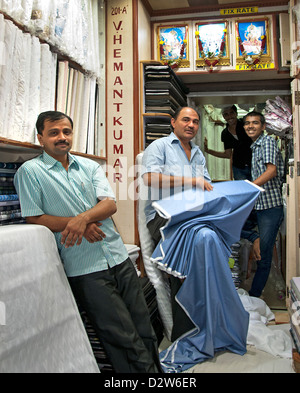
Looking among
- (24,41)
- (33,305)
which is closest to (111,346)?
(33,305)

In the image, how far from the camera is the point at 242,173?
3480mm

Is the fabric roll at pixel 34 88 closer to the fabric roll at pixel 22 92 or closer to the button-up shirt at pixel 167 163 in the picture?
the fabric roll at pixel 22 92

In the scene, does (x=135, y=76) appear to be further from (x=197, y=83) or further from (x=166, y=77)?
(x=197, y=83)

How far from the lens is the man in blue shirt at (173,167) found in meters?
2.34

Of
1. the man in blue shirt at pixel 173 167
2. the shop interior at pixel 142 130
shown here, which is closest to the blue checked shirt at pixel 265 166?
the shop interior at pixel 142 130

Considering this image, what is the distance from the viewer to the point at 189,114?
8.22 feet

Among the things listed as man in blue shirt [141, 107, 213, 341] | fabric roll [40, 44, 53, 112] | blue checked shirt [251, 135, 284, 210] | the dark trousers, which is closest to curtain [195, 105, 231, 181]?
blue checked shirt [251, 135, 284, 210]

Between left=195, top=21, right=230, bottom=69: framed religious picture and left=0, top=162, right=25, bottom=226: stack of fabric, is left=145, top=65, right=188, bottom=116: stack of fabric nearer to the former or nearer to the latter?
left=195, top=21, right=230, bottom=69: framed religious picture

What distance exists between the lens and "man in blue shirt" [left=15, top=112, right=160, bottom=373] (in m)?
1.54

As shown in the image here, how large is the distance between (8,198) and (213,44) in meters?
2.54

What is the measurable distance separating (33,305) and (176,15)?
307 cm

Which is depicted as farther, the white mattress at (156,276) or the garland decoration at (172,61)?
the garland decoration at (172,61)

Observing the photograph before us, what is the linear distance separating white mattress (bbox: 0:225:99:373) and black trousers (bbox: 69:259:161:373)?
0.44 feet

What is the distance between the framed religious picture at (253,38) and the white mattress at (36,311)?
267 centimetres
